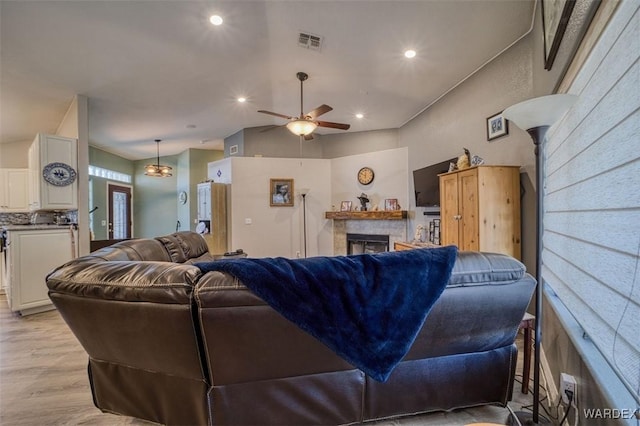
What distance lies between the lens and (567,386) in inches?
52.4

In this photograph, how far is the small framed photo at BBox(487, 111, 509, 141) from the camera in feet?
10.1

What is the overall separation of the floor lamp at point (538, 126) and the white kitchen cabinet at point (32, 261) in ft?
16.2

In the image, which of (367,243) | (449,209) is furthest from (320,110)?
(367,243)

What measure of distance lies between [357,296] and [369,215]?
180 inches

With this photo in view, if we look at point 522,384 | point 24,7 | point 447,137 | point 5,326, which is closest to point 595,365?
point 522,384

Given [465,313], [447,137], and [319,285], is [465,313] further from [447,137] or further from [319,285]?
[447,137]

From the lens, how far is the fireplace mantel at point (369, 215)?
17.9 feet

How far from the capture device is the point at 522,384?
184cm

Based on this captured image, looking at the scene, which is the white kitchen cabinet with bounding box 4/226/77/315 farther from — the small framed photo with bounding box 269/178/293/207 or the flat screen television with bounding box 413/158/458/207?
the flat screen television with bounding box 413/158/458/207

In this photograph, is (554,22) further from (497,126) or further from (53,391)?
(53,391)

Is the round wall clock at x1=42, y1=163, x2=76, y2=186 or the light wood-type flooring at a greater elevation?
the round wall clock at x1=42, y1=163, x2=76, y2=186

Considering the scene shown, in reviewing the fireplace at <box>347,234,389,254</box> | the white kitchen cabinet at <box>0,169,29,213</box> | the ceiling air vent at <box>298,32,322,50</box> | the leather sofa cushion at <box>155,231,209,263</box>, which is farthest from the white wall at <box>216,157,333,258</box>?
the white kitchen cabinet at <box>0,169,29,213</box>

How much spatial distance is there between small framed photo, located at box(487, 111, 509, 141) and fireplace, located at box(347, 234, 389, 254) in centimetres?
291

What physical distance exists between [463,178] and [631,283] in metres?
2.28
